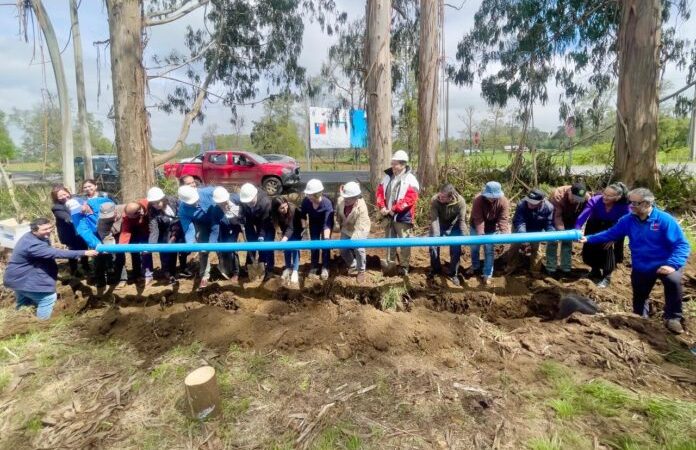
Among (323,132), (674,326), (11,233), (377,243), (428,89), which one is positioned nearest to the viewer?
(674,326)

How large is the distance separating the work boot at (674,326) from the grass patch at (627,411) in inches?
45.0

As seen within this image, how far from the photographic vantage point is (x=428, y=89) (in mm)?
6957

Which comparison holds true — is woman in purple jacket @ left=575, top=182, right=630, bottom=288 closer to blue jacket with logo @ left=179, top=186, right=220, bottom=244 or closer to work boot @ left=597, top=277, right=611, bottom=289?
work boot @ left=597, top=277, right=611, bottom=289

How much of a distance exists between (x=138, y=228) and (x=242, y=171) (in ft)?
27.3

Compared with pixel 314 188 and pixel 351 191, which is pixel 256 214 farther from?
pixel 351 191

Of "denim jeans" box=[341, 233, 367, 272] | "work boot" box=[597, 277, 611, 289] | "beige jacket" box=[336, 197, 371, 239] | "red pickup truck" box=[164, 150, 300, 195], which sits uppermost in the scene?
"red pickup truck" box=[164, 150, 300, 195]

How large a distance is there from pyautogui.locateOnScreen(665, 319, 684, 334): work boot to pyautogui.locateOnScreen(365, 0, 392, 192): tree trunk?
4459 millimetres

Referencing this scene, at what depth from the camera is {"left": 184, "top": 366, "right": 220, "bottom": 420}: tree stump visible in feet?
8.12

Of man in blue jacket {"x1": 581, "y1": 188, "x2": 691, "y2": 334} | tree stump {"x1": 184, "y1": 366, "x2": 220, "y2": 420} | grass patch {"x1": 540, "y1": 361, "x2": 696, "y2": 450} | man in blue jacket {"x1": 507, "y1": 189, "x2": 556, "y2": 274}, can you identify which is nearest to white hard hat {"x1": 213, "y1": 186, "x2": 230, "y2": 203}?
tree stump {"x1": 184, "y1": 366, "x2": 220, "y2": 420}

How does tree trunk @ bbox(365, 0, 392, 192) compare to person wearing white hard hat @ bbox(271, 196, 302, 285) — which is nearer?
person wearing white hard hat @ bbox(271, 196, 302, 285)

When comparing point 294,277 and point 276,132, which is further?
point 276,132

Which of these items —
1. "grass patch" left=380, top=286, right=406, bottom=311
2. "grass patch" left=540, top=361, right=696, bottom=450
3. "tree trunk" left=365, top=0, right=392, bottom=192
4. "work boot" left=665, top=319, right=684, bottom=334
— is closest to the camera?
"grass patch" left=540, top=361, right=696, bottom=450

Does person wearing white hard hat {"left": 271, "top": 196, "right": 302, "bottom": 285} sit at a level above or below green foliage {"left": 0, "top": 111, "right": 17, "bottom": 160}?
below

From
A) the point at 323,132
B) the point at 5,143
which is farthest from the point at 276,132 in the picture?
the point at 5,143
